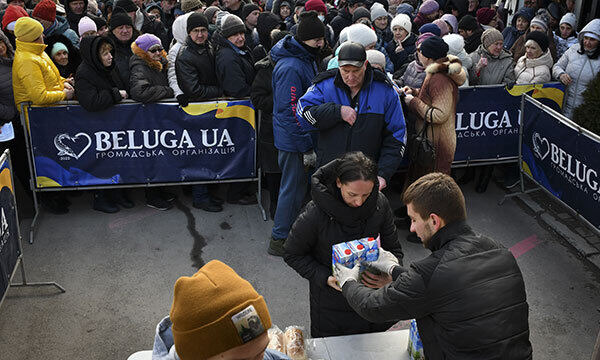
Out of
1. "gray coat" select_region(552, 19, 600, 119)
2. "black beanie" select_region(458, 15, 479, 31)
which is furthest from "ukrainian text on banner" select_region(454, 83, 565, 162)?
"black beanie" select_region(458, 15, 479, 31)

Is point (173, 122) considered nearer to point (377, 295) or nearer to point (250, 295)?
point (377, 295)

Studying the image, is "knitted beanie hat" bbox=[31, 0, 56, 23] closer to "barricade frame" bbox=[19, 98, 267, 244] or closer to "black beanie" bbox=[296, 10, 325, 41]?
"barricade frame" bbox=[19, 98, 267, 244]

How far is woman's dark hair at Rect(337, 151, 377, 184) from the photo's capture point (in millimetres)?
3768

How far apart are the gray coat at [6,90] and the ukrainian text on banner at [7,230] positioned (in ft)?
5.75

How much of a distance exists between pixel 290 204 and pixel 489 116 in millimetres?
3017

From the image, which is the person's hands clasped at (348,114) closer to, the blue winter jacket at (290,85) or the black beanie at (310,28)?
the blue winter jacket at (290,85)

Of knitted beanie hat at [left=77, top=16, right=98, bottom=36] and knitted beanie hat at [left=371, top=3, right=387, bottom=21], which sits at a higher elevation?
knitted beanie hat at [left=371, top=3, right=387, bottom=21]

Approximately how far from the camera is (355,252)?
3.52m

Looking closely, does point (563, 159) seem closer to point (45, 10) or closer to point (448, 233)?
point (448, 233)

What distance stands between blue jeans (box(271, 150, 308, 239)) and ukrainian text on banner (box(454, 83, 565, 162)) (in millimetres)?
2490

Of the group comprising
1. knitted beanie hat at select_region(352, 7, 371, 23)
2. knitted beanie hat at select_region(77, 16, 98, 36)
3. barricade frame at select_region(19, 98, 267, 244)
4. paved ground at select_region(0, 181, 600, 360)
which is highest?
knitted beanie hat at select_region(352, 7, 371, 23)

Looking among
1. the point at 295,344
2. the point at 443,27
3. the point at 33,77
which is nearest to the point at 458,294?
the point at 295,344

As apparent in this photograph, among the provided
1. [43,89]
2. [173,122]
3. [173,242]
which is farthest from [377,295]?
[43,89]

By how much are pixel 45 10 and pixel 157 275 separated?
4.00 metres
